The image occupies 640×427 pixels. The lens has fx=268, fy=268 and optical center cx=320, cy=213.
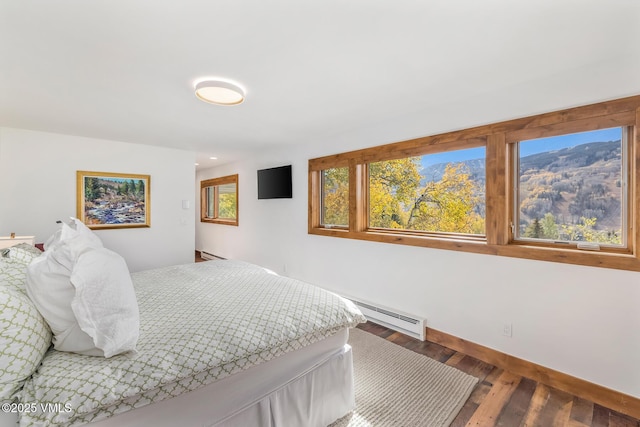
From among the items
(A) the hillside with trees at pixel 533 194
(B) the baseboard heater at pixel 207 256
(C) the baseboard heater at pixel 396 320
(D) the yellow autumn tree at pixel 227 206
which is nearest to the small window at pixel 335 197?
(A) the hillside with trees at pixel 533 194

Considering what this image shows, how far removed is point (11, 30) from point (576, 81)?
3641 mm

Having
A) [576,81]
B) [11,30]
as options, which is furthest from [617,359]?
[11,30]

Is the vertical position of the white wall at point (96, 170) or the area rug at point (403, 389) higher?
the white wall at point (96, 170)

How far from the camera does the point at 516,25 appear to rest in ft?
4.86

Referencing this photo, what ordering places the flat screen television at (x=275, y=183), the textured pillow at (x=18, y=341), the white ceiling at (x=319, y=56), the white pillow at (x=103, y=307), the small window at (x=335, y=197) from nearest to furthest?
the textured pillow at (x=18, y=341) → the white pillow at (x=103, y=307) → the white ceiling at (x=319, y=56) → the small window at (x=335, y=197) → the flat screen television at (x=275, y=183)

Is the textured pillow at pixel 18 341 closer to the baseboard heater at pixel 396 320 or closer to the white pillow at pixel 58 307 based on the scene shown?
the white pillow at pixel 58 307

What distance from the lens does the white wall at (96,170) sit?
3.36 metres

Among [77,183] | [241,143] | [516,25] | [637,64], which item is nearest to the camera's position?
[516,25]

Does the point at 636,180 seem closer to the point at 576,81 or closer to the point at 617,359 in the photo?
the point at 576,81

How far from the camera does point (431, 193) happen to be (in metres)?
2.95

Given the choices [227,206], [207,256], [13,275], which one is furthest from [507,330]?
[207,256]

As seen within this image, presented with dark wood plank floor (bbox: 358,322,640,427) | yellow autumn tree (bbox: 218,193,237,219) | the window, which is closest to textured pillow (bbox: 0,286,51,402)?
dark wood plank floor (bbox: 358,322,640,427)

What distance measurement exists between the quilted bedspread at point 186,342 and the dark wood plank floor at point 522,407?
1017mm

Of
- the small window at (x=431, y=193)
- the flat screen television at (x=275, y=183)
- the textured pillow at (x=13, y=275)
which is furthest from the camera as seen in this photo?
the flat screen television at (x=275, y=183)
